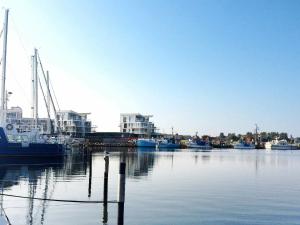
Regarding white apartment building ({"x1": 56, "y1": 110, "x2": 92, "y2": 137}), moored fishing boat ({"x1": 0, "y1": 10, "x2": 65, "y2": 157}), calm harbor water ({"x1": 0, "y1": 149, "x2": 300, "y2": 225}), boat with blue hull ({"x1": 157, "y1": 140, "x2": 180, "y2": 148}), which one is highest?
white apartment building ({"x1": 56, "y1": 110, "x2": 92, "y2": 137})

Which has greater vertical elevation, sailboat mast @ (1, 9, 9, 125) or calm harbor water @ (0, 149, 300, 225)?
sailboat mast @ (1, 9, 9, 125)

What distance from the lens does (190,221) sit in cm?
2088

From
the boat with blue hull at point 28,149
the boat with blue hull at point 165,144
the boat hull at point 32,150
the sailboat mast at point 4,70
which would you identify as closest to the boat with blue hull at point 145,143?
the boat with blue hull at point 165,144

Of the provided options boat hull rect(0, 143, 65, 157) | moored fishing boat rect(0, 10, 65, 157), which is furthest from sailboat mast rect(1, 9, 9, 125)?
boat hull rect(0, 143, 65, 157)

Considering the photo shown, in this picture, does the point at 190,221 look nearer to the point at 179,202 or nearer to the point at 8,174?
the point at 179,202

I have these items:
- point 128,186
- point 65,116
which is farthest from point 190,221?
point 65,116

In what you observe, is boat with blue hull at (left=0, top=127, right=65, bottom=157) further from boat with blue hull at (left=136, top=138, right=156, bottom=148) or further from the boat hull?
boat with blue hull at (left=136, top=138, right=156, bottom=148)

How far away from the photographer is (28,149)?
60.8m

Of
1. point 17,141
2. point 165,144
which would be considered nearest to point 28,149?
point 17,141

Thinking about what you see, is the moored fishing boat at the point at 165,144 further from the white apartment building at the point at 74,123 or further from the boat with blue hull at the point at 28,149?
the boat with blue hull at the point at 28,149

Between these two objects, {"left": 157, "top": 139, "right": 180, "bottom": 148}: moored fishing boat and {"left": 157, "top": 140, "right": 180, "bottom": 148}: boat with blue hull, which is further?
{"left": 157, "top": 140, "right": 180, "bottom": 148}: boat with blue hull

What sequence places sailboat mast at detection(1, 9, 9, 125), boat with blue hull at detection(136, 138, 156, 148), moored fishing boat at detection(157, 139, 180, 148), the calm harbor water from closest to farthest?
the calm harbor water < sailboat mast at detection(1, 9, 9, 125) < boat with blue hull at detection(136, 138, 156, 148) < moored fishing boat at detection(157, 139, 180, 148)

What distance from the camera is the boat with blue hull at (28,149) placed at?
188 ft

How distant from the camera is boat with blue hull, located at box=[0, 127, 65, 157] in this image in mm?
57362
